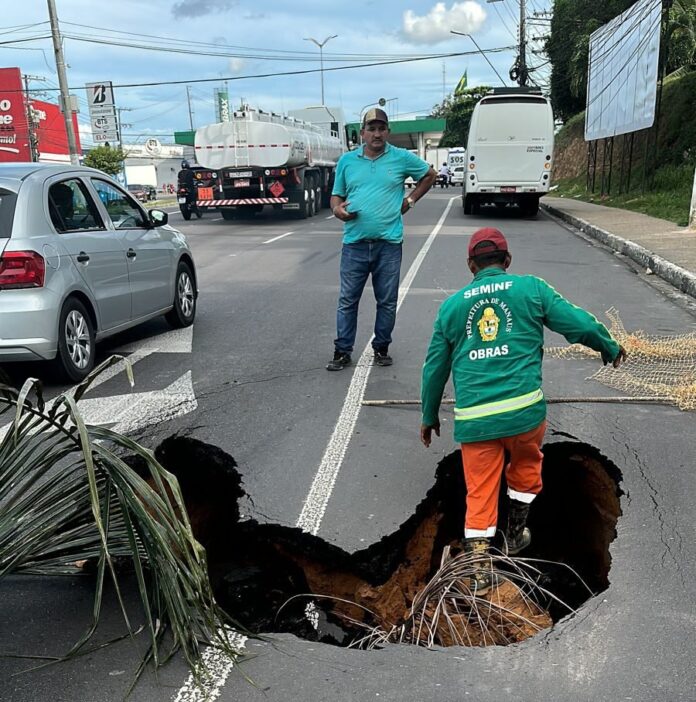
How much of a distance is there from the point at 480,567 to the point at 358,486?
100cm

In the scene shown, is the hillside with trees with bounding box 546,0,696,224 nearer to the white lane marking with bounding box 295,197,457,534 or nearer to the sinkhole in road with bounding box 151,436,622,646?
the white lane marking with bounding box 295,197,457,534

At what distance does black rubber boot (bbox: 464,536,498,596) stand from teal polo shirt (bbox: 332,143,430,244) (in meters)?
3.08

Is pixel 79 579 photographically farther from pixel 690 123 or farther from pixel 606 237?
pixel 690 123

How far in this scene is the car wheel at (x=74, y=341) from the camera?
5.52 metres

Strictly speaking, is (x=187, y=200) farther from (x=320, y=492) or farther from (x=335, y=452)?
(x=320, y=492)

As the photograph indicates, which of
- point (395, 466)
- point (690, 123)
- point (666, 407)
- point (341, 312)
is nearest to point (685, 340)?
point (666, 407)

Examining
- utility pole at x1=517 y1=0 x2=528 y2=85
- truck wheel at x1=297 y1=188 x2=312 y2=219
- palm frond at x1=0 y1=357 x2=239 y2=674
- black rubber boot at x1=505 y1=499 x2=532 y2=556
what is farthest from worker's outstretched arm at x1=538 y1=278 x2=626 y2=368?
utility pole at x1=517 y1=0 x2=528 y2=85

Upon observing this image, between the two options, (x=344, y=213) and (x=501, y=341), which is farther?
(x=344, y=213)

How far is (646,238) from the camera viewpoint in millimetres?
Answer: 13391

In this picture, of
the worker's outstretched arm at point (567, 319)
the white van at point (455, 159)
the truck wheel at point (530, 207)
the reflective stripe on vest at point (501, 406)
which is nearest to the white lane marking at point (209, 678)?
the reflective stripe on vest at point (501, 406)

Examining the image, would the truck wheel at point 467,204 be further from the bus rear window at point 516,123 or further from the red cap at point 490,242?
the red cap at point 490,242

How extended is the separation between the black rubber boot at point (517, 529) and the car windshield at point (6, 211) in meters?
4.06

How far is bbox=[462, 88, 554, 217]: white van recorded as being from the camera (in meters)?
19.0

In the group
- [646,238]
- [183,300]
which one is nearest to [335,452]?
[183,300]
